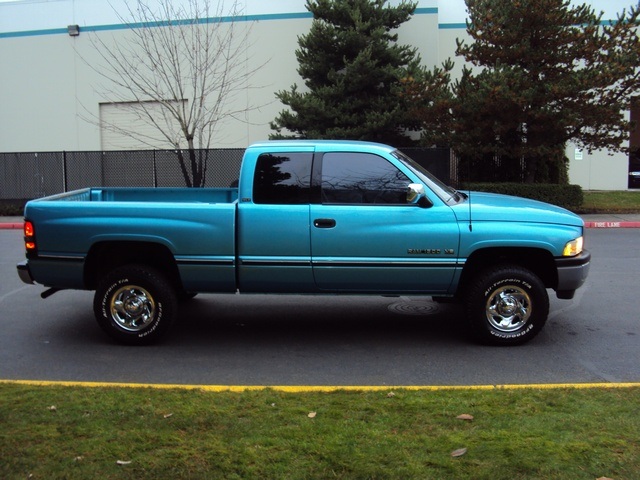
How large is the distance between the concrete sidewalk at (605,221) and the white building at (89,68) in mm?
7280

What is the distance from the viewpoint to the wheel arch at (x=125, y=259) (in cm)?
656

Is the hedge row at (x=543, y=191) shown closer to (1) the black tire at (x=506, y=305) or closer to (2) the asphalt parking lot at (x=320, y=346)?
(2) the asphalt parking lot at (x=320, y=346)

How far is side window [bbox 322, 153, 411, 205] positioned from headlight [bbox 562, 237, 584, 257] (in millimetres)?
1594

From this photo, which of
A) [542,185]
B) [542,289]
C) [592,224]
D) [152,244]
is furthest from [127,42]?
[542,289]

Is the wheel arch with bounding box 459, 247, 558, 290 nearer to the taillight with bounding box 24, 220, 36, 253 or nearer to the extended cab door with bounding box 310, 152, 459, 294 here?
the extended cab door with bounding box 310, 152, 459, 294

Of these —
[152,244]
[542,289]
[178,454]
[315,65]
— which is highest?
[315,65]

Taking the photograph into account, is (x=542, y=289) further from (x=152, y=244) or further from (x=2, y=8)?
(x=2, y=8)

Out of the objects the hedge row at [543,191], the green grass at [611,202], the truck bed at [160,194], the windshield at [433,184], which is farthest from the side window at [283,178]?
the green grass at [611,202]

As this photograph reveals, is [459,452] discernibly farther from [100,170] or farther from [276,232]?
[100,170]

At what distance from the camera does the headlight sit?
251 inches

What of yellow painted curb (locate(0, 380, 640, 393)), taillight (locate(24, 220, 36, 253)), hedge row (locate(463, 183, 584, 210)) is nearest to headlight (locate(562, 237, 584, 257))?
yellow painted curb (locate(0, 380, 640, 393))

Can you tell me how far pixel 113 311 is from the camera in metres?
6.62

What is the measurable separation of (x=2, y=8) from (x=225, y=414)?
90.0ft

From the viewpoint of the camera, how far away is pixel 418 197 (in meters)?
6.33
